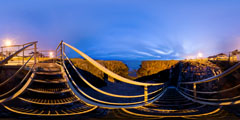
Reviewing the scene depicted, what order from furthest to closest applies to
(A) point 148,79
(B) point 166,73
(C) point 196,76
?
1. (A) point 148,79
2. (B) point 166,73
3. (C) point 196,76

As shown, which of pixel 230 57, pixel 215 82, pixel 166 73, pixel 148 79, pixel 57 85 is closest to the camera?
pixel 57 85

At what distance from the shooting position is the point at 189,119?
6.50 feet

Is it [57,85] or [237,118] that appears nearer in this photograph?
[237,118]

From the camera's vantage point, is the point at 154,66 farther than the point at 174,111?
Yes

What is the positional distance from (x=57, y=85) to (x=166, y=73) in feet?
57.6

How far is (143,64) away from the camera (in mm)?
22203

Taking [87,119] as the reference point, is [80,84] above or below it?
below

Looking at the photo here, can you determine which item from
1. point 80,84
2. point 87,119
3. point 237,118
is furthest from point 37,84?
point 80,84

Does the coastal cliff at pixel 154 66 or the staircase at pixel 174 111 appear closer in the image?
the staircase at pixel 174 111

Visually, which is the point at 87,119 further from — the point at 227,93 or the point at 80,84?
the point at 80,84

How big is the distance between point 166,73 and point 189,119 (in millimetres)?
18087

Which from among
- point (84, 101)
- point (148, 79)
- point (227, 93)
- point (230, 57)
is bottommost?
point (148, 79)

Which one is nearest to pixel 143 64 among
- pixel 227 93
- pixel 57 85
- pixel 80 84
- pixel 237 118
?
pixel 80 84

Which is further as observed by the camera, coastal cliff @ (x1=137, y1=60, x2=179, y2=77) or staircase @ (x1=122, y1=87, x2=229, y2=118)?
coastal cliff @ (x1=137, y1=60, x2=179, y2=77)
